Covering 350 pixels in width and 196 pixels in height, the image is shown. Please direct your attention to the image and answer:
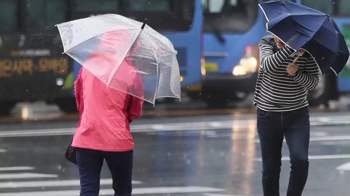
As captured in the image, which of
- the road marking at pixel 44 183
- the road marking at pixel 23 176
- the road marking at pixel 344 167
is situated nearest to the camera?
the road marking at pixel 44 183

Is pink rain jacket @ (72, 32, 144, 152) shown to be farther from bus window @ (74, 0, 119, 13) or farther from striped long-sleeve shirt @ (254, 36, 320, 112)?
bus window @ (74, 0, 119, 13)

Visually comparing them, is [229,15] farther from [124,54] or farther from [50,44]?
[124,54]

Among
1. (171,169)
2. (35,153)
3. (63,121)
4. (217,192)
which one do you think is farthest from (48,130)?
(217,192)

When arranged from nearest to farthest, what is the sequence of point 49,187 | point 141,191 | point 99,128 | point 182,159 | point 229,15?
point 99,128, point 141,191, point 49,187, point 182,159, point 229,15

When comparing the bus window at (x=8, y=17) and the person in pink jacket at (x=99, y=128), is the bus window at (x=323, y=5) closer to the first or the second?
the bus window at (x=8, y=17)

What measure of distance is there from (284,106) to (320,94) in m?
13.2

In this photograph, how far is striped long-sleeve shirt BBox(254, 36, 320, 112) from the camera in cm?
582

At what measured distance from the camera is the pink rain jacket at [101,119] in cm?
524

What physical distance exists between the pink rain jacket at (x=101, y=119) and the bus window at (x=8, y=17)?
40.5ft

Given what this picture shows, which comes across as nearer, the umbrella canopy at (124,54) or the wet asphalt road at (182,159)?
the umbrella canopy at (124,54)

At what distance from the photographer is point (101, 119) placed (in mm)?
5234

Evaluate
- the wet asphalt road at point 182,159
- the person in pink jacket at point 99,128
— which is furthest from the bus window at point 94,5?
the person in pink jacket at point 99,128

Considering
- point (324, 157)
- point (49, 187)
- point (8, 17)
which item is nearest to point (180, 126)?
point (324, 157)

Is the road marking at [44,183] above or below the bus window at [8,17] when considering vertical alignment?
below
